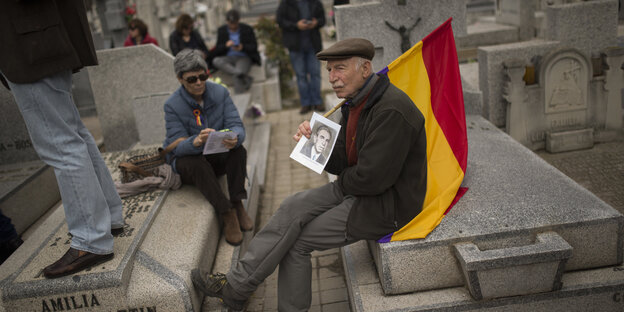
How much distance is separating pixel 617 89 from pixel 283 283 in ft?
14.8

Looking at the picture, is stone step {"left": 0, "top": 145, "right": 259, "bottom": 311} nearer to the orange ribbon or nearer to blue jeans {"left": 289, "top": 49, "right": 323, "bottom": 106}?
the orange ribbon

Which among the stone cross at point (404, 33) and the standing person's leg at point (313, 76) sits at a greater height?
the stone cross at point (404, 33)

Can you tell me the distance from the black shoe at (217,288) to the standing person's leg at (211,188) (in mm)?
809

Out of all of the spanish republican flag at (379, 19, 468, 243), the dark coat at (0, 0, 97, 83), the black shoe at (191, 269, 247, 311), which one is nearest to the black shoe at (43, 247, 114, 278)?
the black shoe at (191, 269, 247, 311)

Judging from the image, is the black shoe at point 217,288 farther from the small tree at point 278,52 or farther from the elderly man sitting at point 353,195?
the small tree at point 278,52

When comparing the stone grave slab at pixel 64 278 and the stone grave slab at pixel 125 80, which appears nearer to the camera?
the stone grave slab at pixel 64 278

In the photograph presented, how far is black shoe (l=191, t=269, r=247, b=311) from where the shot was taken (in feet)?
11.1

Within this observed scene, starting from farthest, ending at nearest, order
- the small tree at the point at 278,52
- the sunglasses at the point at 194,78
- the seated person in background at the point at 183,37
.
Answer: the small tree at the point at 278,52, the seated person in background at the point at 183,37, the sunglasses at the point at 194,78

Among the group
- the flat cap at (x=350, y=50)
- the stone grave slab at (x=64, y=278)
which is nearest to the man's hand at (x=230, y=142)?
the stone grave slab at (x=64, y=278)

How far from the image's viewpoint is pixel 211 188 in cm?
422

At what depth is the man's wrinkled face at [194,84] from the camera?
4.18 m

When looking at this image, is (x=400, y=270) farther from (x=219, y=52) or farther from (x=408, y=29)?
(x=219, y=52)

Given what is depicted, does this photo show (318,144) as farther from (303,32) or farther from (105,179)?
(303,32)

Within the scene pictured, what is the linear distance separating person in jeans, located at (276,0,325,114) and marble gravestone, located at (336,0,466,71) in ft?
9.68
